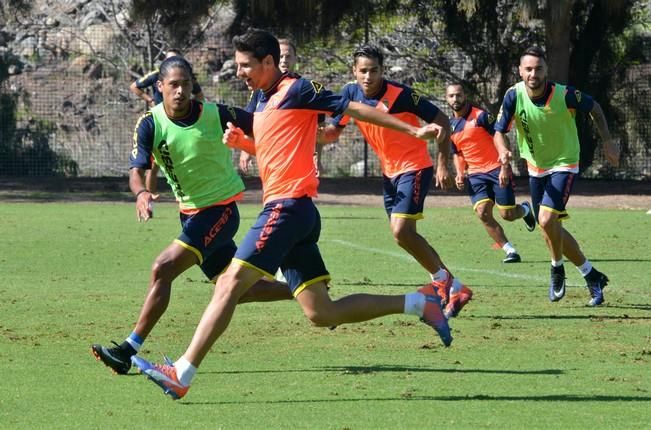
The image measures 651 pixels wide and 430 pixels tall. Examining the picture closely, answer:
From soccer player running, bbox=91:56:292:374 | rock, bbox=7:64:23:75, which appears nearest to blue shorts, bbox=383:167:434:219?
soccer player running, bbox=91:56:292:374

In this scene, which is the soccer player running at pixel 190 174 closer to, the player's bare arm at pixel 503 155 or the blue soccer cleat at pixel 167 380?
the blue soccer cleat at pixel 167 380

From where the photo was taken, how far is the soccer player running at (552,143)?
1201cm

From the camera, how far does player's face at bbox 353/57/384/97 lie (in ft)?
36.6

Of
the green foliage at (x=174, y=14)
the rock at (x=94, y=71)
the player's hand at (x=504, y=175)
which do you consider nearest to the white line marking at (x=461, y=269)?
the player's hand at (x=504, y=175)

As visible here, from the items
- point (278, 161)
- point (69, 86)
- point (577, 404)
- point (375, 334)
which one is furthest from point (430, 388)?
point (69, 86)

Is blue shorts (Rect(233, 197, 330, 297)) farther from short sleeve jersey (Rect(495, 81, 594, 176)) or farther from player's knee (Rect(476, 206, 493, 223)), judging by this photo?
player's knee (Rect(476, 206, 493, 223))

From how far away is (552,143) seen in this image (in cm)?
1224

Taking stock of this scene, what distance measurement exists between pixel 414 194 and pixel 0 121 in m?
21.5

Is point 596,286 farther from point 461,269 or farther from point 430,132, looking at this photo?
point 430,132

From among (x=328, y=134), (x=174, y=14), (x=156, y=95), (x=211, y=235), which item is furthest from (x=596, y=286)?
(x=174, y=14)

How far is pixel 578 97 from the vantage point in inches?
475

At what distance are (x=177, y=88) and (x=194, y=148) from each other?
490 millimetres

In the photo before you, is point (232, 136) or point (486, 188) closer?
point (232, 136)

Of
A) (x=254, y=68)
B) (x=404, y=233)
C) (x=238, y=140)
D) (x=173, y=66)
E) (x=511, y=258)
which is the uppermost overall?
(x=254, y=68)
